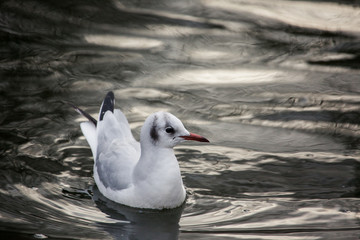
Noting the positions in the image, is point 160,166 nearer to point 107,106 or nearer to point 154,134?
point 154,134

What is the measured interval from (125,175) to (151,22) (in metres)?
4.91

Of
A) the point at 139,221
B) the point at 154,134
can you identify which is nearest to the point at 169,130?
the point at 154,134

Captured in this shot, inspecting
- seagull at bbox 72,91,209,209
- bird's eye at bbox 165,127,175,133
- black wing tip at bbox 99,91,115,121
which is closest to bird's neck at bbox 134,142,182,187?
seagull at bbox 72,91,209,209

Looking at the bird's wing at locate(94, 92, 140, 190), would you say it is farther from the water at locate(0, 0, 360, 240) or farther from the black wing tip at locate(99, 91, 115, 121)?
the water at locate(0, 0, 360, 240)

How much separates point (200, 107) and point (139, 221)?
2.48 m

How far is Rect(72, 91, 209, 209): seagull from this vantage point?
6.25 m

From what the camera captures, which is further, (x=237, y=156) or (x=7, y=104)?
(x=7, y=104)

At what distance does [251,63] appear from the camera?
9.70 meters

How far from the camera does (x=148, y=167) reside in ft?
20.9

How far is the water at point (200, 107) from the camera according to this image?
20.7 feet

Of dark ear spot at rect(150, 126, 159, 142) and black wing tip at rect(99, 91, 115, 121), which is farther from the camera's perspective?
black wing tip at rect(99, 91, 115, 121)

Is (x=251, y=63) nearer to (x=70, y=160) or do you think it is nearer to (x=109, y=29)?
(x=109, y=29)

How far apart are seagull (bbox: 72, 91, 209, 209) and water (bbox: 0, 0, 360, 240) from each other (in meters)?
0.15

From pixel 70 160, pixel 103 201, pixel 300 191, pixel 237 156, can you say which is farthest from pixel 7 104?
pixel 300 191
